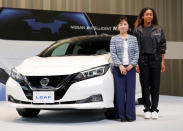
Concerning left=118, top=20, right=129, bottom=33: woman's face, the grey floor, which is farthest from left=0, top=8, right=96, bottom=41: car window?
left=118, top=20, right=129, bottom=33: woman's face

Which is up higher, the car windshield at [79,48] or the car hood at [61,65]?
the car windshield at [79,48]

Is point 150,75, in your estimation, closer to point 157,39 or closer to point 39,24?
point 157,39

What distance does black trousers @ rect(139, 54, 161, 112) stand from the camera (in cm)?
498

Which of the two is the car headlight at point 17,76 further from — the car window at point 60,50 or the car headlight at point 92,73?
the car window at point 60,50

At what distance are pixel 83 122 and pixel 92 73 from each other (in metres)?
0.67

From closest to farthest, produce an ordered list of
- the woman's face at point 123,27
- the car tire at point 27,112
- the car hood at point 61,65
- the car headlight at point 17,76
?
the car hood at point 61,65
the car headlight at point 17,76
the woman's face at point 123,27
the car tire at point 27,112

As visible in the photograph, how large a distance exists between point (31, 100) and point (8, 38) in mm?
3520

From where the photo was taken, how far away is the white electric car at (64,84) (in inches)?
176

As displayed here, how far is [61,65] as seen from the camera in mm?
4684

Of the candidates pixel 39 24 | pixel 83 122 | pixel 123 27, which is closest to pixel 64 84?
pixel 83 122

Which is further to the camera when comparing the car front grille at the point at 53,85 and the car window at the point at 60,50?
the car window at the point at 60,50

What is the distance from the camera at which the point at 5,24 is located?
783 centimetres

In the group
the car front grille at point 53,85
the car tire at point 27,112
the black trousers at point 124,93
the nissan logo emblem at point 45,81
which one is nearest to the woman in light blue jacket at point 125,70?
the black trousers at point 124,93

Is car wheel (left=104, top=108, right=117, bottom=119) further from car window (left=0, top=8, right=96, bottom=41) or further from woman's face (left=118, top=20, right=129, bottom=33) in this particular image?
car window (left=0, top=8, right=96, bottom=41)
